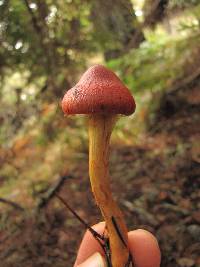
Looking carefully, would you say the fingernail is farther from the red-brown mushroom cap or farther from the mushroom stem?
the red-brown mushroom cap

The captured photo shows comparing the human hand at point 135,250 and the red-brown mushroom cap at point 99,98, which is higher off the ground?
the red-brown mushroom cap at point 99,98

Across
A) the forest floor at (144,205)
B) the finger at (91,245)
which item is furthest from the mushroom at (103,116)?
the forest floor at (144,205)

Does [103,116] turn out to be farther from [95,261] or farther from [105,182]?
[95,261]

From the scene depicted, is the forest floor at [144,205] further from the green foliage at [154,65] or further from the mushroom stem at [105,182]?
the mushroom stem at [105,182]

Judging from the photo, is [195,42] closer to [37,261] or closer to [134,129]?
[134,129]

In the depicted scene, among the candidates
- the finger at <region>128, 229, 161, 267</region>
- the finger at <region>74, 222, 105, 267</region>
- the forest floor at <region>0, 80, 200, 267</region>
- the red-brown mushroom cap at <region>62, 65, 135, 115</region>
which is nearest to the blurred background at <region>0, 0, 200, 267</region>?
the forest floor at <region>0, 80, 200, 267</region>

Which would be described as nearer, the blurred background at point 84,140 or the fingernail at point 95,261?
the fingernail at point 95,261

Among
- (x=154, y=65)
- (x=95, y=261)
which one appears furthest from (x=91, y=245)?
(x=154, y=65)
